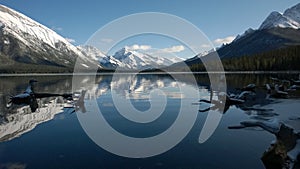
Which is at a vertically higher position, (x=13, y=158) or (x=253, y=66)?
(x=253, y=66)

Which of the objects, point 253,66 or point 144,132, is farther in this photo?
point 253,66

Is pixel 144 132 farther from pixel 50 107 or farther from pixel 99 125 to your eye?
→ pixel 50 107

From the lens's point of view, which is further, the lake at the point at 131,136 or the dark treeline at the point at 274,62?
the dark treeline at the point at 274,62

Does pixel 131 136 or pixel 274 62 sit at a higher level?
pixel 274 62

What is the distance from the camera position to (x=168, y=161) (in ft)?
60.0

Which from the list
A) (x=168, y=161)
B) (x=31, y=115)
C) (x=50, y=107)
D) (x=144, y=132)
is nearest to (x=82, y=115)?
(x=31, y=115)

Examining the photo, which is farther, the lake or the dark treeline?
the dark treeline

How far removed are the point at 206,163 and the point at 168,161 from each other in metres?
2.43

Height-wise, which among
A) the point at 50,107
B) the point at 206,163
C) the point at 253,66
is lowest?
the point at 206,163

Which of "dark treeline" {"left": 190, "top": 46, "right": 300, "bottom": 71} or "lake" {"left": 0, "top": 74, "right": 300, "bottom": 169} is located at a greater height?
"dark treeline" {"left": 190, "top": 46, "right": 300, "bottom": 71}

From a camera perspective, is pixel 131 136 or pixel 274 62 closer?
pixel 131 136

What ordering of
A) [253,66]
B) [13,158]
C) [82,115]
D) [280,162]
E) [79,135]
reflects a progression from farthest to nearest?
[253,66]
[82,115]
[79,135]
[13,158]
[280,162]

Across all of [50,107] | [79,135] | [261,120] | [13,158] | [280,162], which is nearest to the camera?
[280,162]

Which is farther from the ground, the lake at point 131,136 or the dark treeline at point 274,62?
the dark treeline at point 274,62
